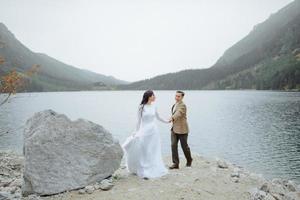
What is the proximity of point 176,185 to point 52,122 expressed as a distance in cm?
483

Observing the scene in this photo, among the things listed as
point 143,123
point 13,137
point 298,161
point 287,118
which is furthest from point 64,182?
point 287,118

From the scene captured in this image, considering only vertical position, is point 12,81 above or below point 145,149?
above

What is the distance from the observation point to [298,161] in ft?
112

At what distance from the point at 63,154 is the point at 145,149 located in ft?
9.81

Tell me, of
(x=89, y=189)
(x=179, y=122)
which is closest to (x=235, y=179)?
(x=179, y=122)

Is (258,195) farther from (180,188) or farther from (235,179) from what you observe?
(180,188)

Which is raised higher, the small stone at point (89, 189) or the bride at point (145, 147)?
the bride at point (145, 147)

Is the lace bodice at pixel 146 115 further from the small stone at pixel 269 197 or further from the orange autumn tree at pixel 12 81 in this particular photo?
the orange autumn tree at pixel 12 81

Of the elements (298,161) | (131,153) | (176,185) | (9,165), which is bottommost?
(298,161)

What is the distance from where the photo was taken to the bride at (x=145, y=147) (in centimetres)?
1327

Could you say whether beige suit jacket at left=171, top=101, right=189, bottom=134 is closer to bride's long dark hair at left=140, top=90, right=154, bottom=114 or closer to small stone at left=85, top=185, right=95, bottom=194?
bride's long dark hair at left=140, top=90, right=154, bottom=114

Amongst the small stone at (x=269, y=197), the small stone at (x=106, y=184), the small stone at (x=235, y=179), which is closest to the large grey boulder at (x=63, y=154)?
the small stone at (x=106, y=184)

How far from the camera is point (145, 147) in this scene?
1334 cm

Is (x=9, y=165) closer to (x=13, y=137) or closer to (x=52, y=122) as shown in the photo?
(x=52, y=122)
